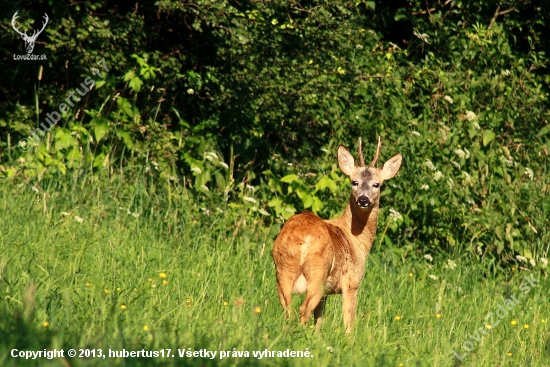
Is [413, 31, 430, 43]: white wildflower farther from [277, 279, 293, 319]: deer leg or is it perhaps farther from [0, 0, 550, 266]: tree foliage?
[277, 279, 293, 319]: deer leg

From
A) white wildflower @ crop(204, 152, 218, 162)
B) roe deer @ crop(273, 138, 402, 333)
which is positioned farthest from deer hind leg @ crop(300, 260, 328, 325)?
white wildflower @ crop(204, 152, 218, 162)

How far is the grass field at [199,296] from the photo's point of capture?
4.19 metres

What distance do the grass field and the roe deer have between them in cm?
19

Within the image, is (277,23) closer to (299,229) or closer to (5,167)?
(5,167)

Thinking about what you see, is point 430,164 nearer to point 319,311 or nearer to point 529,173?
point 529,173

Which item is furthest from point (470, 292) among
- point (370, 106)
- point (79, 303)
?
point (79, 303)

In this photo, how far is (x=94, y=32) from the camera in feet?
27.9

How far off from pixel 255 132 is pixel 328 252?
369 centimetres

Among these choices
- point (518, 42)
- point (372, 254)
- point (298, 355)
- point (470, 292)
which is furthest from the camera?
point (518, 42)

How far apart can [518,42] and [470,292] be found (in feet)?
15.5

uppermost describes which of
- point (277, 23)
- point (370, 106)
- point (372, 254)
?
point (277, 23)

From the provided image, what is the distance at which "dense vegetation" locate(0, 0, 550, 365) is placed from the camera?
820 centimetres

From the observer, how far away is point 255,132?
9.17 m

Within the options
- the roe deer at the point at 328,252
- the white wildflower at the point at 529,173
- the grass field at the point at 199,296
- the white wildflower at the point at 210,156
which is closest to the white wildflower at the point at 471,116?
the white wildflower at the point at 529,173
